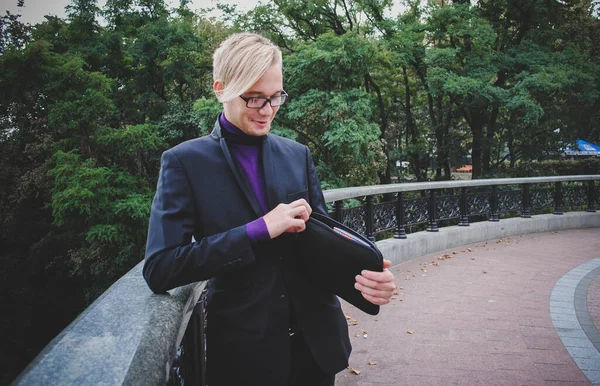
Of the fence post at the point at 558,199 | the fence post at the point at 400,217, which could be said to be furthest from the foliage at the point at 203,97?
the fence post at the point at 400,217

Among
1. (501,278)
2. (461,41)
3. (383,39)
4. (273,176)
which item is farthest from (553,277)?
(461,41)

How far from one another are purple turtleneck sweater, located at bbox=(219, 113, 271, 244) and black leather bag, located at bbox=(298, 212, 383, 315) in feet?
0.70

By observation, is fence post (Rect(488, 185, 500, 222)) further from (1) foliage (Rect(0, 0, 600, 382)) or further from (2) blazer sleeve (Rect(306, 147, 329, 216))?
(2) blazer sleeve (Rect(306, 147, 329, 216))

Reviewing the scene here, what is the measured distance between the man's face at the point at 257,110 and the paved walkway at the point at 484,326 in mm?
2619

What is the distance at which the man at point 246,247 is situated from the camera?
139cm

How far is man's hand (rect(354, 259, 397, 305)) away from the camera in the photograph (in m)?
1.42

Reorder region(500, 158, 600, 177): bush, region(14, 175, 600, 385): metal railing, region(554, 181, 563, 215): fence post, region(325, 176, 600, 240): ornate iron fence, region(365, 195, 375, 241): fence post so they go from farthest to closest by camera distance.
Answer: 1. region(500, 158, 600, 177): bush
2. region(554, 181, 563, 215): fence post
3. region(365, 195, 375, 241): fence post
4. region(325, 176, 600, 240): ornate iron fence
5. region(14, 175, 600, 385): metal railing

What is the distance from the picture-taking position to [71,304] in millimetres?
24688

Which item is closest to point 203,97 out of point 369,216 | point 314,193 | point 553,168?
point 369,216

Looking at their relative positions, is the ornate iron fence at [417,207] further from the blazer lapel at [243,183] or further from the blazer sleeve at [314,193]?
the blazer sleeve at [314,193]

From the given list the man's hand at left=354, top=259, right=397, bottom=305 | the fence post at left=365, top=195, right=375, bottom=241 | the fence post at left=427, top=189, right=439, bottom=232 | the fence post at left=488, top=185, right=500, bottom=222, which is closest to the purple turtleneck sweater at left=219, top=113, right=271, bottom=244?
the man's hand at left=354, top=259, right=397, bottom=305

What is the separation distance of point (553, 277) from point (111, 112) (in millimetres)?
17002

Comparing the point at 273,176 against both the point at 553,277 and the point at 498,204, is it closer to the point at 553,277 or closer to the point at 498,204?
the point at 553,277

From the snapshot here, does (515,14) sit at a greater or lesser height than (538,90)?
greater
